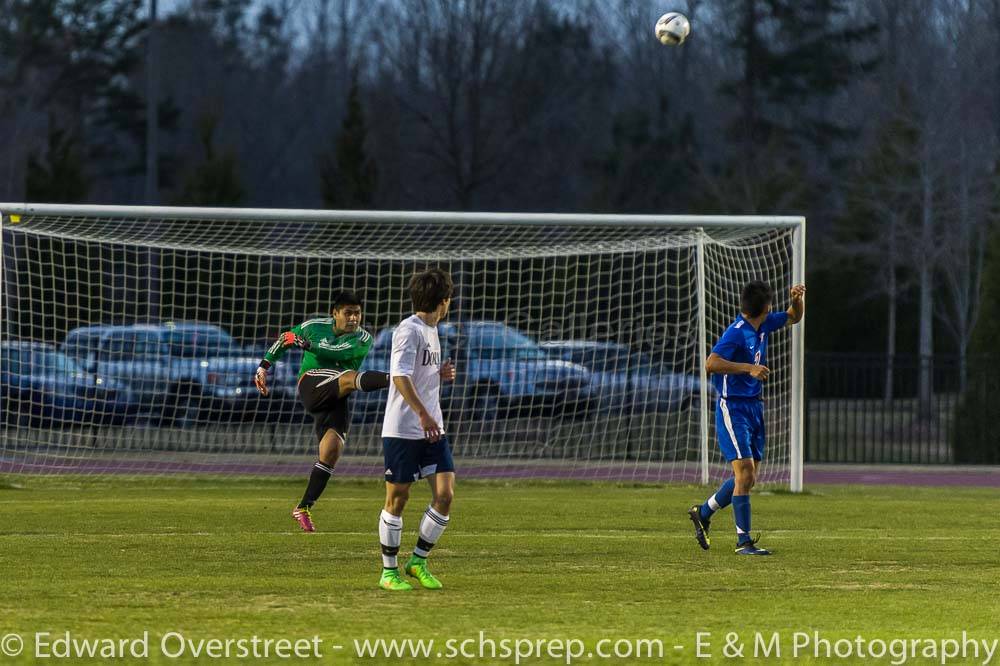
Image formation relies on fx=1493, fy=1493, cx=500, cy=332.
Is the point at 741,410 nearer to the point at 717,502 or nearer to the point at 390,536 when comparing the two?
the point at 717,502

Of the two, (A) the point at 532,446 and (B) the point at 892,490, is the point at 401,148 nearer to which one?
(A) the point at 532,446

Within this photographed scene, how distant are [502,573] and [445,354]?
42.8 feet

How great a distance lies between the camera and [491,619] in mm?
7621

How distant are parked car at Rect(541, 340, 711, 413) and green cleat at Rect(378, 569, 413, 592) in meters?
11.6

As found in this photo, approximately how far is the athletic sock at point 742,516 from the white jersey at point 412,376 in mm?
2971

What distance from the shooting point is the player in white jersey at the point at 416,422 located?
837cm

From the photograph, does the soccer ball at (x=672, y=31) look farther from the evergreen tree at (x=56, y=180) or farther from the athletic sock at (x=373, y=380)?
the evergreen tree at (x=56, y=180)

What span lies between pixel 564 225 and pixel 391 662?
34.2 ft

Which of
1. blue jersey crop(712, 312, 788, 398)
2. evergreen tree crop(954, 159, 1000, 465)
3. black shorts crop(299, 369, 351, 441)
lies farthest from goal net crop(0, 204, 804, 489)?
blue jersey crop(712, 312, 788, 398)

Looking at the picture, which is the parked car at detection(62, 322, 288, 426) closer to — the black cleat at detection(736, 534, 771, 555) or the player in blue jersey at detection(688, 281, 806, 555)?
the player in blue jersey at detection(688, 281, 806, 555)

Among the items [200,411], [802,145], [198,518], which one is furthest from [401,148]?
[198,518]

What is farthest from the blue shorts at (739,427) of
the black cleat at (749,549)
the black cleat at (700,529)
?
the black cleat at (749,549)

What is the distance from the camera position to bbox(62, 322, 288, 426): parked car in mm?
20406

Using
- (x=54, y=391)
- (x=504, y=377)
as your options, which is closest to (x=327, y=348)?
(x=54, y=391)
